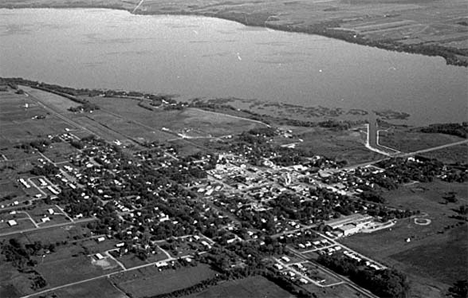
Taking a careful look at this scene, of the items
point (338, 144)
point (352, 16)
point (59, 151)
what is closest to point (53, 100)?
point (59, 151)

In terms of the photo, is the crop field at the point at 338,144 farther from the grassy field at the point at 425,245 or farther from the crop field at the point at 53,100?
the crop field at the point at 53,100

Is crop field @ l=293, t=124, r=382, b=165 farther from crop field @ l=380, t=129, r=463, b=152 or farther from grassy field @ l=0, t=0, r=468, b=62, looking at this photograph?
grassy field @ l=0, t=0, r=468, b=62

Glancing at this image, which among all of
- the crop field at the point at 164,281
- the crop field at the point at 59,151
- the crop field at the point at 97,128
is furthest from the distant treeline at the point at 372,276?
the crop field at the point at 97,128

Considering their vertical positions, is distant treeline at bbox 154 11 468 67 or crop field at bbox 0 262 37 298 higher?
distant treeline at bbox 154 11 468 67

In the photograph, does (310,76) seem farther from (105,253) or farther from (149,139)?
(105,253)

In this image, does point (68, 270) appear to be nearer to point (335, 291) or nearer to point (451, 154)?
point (335, 291)

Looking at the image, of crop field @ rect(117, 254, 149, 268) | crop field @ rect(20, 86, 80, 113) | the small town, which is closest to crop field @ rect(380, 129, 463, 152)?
the small town

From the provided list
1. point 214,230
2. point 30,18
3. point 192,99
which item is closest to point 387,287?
point 214,230
